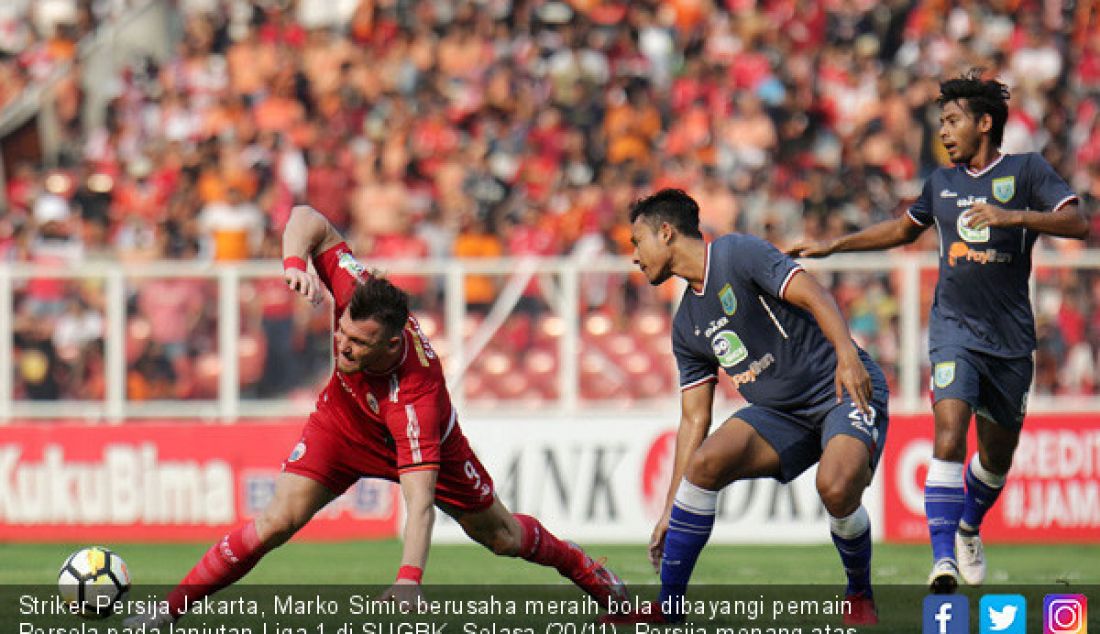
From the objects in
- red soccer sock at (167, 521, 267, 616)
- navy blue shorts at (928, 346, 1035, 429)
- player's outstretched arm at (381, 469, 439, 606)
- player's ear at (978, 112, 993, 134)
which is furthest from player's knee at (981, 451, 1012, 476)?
red soccer sock at (167, 521, 267, 616)

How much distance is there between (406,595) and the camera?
786cm

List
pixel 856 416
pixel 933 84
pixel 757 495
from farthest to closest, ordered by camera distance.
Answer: pixel 933 84 → pixel 757 495 → pixel 856 416

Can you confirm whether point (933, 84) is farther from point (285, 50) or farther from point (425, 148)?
point (285, 50)

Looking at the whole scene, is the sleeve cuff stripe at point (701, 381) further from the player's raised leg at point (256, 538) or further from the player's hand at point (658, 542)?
the player's raised leg at point (256, 538)

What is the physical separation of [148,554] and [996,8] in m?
11.5

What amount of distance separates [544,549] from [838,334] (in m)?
1.70

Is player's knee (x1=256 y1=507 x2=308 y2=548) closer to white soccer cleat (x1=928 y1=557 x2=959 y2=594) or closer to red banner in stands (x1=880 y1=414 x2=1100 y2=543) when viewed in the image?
white soccer cleat (x1=928 y1=557 x2=959 y2=594)

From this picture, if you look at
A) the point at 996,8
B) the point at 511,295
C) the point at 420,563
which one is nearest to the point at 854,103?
the point at 996,8

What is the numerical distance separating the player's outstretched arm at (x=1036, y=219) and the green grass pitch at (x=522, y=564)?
83.5 inches

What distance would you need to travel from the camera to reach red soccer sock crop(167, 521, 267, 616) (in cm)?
852

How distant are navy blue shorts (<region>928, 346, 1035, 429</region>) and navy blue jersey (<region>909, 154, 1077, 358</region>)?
6 centimetres

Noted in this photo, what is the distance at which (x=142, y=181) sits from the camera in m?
21.5

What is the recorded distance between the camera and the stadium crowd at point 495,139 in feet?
54.2

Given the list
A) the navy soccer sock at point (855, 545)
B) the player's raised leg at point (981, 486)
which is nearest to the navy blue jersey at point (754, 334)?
the navy soccer sock at point (855, 545)
